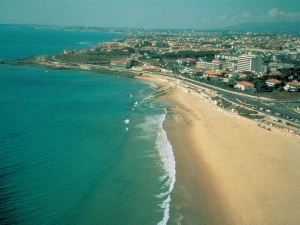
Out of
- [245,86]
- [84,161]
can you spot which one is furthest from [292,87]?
[84,161]

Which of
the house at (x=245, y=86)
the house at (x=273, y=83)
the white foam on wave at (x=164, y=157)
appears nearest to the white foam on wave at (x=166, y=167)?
the white foam on wave at (x=164, y=157)

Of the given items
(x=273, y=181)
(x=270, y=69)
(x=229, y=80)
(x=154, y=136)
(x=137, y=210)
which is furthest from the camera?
(x=270, y=69)

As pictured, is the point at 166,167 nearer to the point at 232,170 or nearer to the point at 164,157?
the point at 164,157

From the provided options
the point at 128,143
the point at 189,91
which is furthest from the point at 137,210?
the point at 189,91

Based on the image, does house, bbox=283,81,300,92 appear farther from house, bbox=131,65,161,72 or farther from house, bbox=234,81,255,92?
house, bbox=131,65,161,72

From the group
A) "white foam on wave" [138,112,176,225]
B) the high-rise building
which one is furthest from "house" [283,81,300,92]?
"white foam on wave" [138,112,176,225]

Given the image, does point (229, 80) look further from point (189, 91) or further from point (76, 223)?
point (76, 223)

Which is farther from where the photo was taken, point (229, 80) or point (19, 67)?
point (19, 67)
